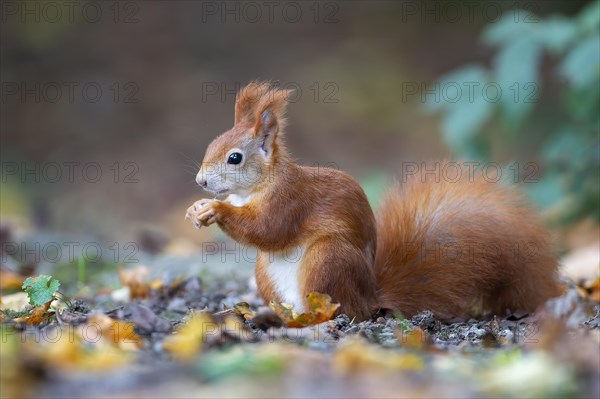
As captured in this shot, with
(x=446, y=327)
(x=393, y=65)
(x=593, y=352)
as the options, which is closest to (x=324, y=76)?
(x=393, y=65)

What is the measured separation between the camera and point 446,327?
2842 millimetres

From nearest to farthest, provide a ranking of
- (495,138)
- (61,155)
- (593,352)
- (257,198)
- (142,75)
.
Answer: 1. (593,352)
2. (257,198)
3. (495,138)
4. (61,155)
5. (142,75)

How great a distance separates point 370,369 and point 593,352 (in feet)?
1.95

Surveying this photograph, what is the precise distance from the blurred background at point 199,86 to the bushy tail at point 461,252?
11.3 feet

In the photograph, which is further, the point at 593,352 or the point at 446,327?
the point at 446,327

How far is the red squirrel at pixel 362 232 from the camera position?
264cm

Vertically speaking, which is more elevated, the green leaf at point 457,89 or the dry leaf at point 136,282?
the green leaf at point 457,89

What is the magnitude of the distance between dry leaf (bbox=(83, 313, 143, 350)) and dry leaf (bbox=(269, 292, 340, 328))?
18.1 inches

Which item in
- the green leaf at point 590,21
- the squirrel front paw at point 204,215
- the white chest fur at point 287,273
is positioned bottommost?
the white chest fur at point 287,273

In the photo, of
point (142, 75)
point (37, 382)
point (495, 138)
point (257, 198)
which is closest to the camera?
point (37, 382)

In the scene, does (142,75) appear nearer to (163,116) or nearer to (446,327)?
(163,116)

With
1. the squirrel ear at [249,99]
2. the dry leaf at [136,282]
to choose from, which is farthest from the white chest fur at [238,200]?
the dry leaf at [136,282]

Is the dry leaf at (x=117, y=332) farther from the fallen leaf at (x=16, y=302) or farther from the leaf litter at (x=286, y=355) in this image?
the fallen leaf at (x=16, y=302)

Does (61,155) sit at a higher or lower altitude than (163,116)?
lower
